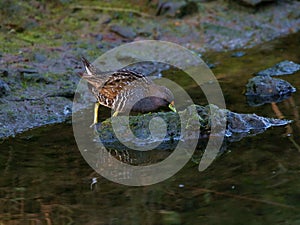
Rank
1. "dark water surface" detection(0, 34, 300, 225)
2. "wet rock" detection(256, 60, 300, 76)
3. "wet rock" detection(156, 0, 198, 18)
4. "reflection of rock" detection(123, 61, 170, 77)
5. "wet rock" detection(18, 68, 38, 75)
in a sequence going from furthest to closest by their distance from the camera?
"wet rock" detection(156, 0, 198, 18) < "reflection of rock" detection(123, 61, 170, 77) < "wet rock" detection(256, 60, 300, 76) < "wet rock" detection(18, 68, 38, 75) < "dark water surface" detection(0, 34, 300, 225)

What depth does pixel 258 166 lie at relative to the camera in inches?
263

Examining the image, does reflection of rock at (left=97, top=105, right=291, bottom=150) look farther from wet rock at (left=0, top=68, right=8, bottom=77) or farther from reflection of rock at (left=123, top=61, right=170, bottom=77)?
reflection of rock at (left=123, top=61, right=170, bottom=77)

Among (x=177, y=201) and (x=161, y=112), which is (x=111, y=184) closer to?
(x=177, y=201)

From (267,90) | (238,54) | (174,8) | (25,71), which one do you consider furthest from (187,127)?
(174,8)

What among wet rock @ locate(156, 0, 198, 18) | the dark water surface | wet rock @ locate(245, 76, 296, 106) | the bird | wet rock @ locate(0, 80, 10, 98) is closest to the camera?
the dark water surface

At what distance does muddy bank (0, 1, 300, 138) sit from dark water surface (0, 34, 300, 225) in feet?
4.09

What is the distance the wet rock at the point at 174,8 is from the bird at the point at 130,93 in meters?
5.15

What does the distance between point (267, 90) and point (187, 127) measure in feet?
7.36

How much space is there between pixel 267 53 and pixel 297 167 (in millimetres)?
6156

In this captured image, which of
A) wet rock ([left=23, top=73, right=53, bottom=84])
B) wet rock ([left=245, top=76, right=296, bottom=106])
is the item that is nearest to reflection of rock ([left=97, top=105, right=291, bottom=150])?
wet rock ([left=245, top=76, right=296, bottom=106])

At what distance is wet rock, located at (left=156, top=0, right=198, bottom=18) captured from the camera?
44.0 ft

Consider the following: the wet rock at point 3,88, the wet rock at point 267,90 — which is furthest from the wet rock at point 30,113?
the wet rock at point 267,90

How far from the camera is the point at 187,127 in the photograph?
7828 millimetres

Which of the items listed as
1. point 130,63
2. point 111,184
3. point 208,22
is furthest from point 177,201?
point 208,22
